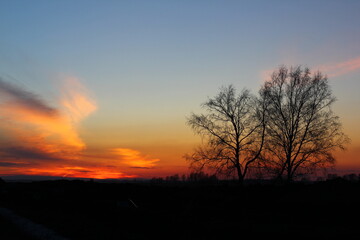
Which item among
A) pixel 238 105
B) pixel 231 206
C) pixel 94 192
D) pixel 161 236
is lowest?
pixel 161 236

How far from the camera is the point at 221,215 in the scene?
21.6 metres

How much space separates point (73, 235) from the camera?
16203 millimetres

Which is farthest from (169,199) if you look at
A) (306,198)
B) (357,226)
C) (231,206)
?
(357,226)

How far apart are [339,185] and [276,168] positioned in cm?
1127

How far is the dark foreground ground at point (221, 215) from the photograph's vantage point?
15664mm

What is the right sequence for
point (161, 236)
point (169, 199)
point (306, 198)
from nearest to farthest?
1. point (161, 236)
2. point (306, 198)
3. point (169, 199)

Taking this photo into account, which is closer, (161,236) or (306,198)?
(161,236)

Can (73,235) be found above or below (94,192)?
below

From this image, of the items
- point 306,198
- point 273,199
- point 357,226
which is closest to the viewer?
point 357,226

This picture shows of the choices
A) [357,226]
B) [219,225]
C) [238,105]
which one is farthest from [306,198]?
[238,105]

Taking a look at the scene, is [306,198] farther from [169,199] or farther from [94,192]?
[94,192]

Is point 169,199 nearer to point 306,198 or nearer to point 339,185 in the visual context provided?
point 306,198

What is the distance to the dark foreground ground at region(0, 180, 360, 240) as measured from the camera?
15664 mm

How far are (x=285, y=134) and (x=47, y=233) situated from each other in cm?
2590
